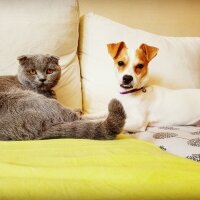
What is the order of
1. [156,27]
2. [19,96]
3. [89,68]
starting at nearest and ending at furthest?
[19,96] < [89,68] < [156,27]

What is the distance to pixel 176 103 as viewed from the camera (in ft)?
5.63

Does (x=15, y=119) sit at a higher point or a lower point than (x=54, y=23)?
lower

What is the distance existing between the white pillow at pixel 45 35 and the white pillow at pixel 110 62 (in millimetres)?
70

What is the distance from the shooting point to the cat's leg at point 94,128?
114 cm

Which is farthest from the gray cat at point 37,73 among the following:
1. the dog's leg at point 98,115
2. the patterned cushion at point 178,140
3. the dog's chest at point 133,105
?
the patterned cushion at point 178,140

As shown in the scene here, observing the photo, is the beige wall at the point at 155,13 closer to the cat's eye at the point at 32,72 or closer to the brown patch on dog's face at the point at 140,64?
the brown patch on dog's face at the point at 140,64

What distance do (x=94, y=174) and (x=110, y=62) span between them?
107 cm

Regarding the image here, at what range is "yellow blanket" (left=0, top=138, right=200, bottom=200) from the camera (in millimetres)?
707

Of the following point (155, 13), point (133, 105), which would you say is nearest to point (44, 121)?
point (133, 105)

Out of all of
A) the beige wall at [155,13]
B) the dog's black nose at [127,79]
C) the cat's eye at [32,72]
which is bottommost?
the dog's black nose at [127,79]

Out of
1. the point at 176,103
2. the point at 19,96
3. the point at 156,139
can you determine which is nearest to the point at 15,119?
the point at 19,96

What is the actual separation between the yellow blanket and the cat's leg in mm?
122

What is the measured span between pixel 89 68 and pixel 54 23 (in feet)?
0.97

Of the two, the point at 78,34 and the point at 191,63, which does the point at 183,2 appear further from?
the point at 78,34
